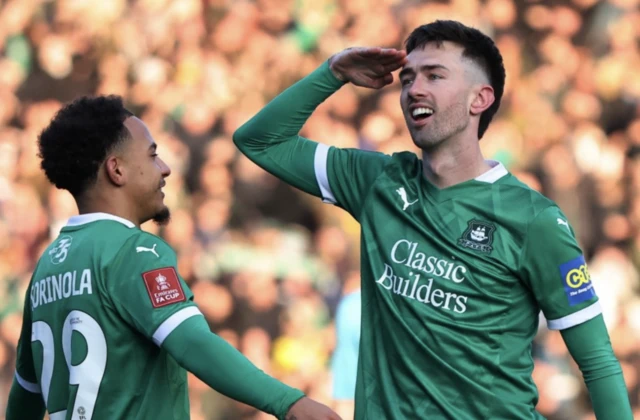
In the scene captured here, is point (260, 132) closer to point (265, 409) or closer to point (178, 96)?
point (265, 409)

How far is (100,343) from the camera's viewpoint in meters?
3.17

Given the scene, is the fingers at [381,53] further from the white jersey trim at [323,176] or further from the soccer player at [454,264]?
the white jersey trim at [323,176]

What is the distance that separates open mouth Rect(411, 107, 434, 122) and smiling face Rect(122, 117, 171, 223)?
78 centimetres

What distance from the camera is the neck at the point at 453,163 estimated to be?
3.47 metres

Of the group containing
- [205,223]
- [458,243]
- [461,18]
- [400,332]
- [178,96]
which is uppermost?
[461,18]

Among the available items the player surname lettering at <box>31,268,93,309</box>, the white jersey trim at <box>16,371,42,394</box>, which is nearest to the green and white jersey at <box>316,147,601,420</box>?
the player surname lettering at <box>31,268,93,309</box>

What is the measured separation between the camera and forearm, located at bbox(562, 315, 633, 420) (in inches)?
128

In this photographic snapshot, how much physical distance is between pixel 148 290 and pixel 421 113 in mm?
1004

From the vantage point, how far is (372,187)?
354 cm

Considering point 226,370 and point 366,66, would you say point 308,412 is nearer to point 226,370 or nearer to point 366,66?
point 226,370

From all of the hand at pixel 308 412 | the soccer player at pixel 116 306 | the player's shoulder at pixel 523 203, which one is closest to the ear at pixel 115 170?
the soccer player at pixel 116 306

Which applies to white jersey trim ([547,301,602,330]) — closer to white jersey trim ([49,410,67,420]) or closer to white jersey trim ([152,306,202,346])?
white jersey trim ([152,306,202,346])

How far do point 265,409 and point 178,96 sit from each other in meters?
4.86

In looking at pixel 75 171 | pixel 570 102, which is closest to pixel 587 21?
pixel 570 102
